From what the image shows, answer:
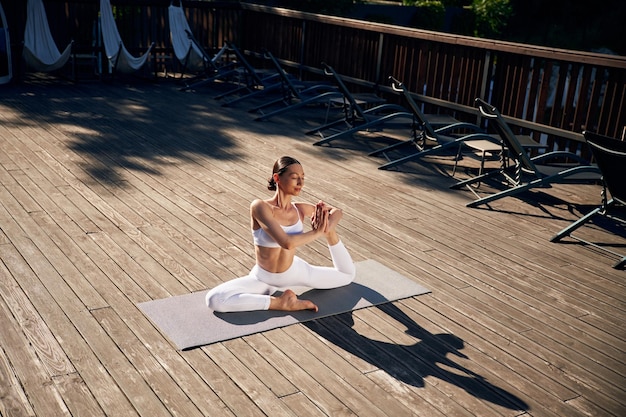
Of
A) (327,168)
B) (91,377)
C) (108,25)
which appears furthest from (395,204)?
(108,25)

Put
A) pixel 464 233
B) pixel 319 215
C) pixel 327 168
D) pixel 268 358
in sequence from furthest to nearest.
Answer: pixel 327 168 → pixel 464 233 → pixel 319 215 → pixel 268 358

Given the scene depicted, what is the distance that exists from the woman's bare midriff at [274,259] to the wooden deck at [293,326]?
36cm

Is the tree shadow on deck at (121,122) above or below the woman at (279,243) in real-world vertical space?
below

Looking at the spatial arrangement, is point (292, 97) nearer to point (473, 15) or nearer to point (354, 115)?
point (354, 115)

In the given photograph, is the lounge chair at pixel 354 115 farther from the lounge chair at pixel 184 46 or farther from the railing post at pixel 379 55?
the lounge chair at pixel 184 46

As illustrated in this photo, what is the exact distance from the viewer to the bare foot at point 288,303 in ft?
13.0

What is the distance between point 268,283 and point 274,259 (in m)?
0.15

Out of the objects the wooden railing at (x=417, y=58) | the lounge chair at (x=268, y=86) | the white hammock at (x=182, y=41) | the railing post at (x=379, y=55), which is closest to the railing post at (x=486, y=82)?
the wooden railing at (x=417, y=58)

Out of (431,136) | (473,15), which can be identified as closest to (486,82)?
(431,136)

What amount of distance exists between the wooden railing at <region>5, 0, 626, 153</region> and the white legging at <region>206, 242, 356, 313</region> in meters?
3.97

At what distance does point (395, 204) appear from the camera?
618 centimetres

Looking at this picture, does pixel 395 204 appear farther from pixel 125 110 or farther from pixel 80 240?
pixel 125 110

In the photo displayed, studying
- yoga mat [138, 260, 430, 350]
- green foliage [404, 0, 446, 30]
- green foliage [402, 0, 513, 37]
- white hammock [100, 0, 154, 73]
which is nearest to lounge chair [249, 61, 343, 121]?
white hammock [100, 0, 154, 73]

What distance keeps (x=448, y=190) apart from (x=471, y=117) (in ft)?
7.70
